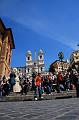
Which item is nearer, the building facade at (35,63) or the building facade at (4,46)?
the building facade at (4,46)

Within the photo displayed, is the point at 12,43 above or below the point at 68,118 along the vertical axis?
above

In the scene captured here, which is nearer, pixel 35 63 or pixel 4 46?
pixel 4 46

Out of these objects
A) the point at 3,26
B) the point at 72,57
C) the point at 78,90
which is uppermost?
the point at 72,57

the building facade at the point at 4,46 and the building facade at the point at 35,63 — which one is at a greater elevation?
the building facade at the point at 35,63

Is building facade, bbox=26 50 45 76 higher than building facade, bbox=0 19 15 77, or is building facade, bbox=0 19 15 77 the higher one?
building facade, bbox=26 50 45 76

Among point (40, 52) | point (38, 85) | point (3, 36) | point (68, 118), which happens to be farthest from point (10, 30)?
point (40, 52)

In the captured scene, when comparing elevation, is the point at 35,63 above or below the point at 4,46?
above

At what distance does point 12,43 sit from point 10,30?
5.60m

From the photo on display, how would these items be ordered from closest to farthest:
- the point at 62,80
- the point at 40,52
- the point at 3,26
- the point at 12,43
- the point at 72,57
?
1. the point at 62,80
2. the point at 3,26
3. the point at 12,43
4. the point at 72,57
5. the point at 40,52

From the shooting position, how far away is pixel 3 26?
137ft

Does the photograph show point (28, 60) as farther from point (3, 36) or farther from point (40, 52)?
point (3, 36)

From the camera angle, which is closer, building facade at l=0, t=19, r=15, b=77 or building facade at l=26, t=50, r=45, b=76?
building facade at l=0, t=19, r=15, b=77

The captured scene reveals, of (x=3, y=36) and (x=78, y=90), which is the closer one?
(x=78, y=90)

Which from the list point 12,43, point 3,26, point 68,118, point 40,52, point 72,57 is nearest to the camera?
point 68,118
